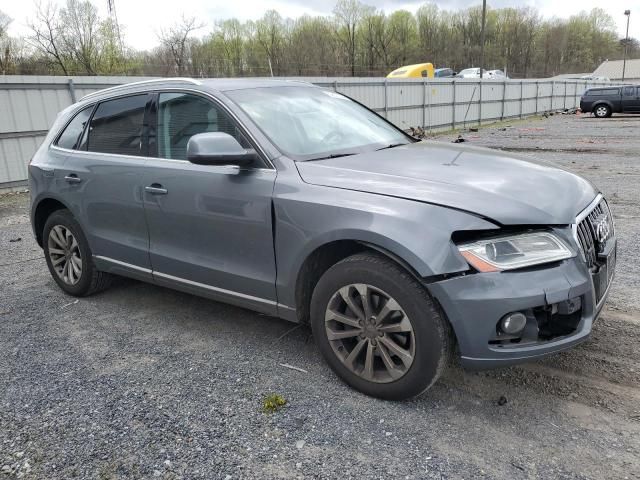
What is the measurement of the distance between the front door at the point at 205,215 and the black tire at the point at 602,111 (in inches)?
1126

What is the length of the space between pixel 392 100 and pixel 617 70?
82196 mm

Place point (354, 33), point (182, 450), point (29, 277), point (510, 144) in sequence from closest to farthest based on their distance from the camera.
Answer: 1. point (182, 450)
2. point (29, 277)
3. point (510, 144)
4. point (354, 33)

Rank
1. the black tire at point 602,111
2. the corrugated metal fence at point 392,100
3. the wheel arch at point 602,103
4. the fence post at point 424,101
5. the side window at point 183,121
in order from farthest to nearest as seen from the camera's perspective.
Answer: the black tire at point 602,111 → the wheel arch at point 602,103 → the fence post at point 424,101 → the corrugated metal fence at point 392,100 → the side window at point 183,121

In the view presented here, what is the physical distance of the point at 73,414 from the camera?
297 centimetres

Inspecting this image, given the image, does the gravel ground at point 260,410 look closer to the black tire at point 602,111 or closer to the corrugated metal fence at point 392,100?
the corrugated metal fence at point 392,100

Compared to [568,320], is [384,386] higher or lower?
lower

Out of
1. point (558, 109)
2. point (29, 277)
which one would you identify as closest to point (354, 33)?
point (558, 109)

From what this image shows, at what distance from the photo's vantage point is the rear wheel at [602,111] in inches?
1075

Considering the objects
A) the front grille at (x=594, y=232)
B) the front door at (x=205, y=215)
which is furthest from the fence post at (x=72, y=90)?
the front grille at (x=594, y=232)

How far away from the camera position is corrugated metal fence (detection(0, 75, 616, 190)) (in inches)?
416

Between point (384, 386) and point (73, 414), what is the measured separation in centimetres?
171

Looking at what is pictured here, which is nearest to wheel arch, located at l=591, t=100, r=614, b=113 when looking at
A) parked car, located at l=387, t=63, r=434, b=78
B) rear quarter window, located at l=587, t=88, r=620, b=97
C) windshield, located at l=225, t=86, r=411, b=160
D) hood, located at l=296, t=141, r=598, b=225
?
rear quarter window, located at l=587, t=88, r=620, b=97

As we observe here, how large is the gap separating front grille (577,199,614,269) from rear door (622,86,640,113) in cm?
2735

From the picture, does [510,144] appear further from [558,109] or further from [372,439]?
[558,109]
